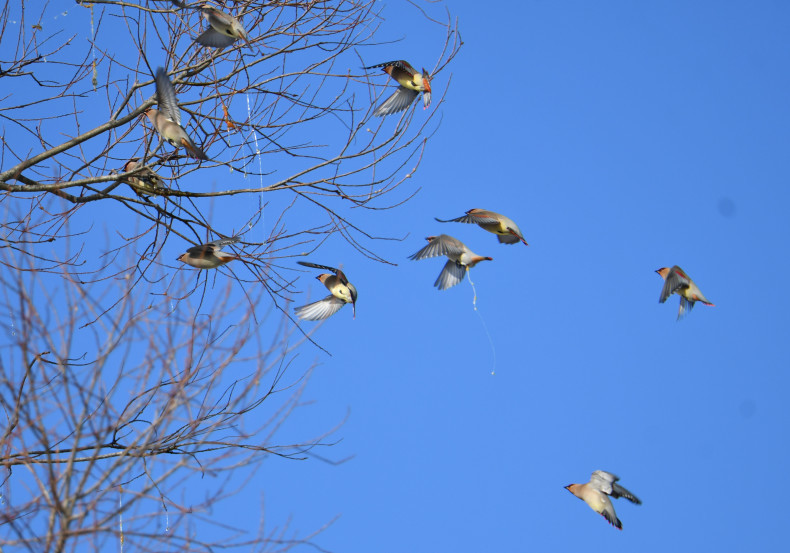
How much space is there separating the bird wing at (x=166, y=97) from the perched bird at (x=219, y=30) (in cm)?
39

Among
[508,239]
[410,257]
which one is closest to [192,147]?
[410,257]

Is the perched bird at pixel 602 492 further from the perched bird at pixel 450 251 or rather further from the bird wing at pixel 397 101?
the bird wing at pixel 397 101

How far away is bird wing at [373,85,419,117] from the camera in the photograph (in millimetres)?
5430

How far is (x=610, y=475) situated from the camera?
6.58m

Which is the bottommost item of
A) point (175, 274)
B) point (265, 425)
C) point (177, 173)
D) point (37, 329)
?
point (265, 425)

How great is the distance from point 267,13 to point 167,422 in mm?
2503

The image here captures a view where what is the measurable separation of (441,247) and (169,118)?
89.6 inches

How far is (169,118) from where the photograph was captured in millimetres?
4457

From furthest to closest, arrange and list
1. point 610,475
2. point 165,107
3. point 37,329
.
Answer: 1. point 610,475
2. point 165,107
3. point 37,329

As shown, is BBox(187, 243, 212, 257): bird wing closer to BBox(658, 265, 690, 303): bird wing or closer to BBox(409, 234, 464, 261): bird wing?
BBox(409, 234, 464, 261): bird wing

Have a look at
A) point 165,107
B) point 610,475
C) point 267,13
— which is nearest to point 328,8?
point 267,13

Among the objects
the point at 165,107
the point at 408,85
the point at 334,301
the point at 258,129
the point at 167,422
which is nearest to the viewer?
the point at 167,422

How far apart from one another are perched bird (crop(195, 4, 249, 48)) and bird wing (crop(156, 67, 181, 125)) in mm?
392

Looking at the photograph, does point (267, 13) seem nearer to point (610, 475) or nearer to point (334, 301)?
point (334, 301)
